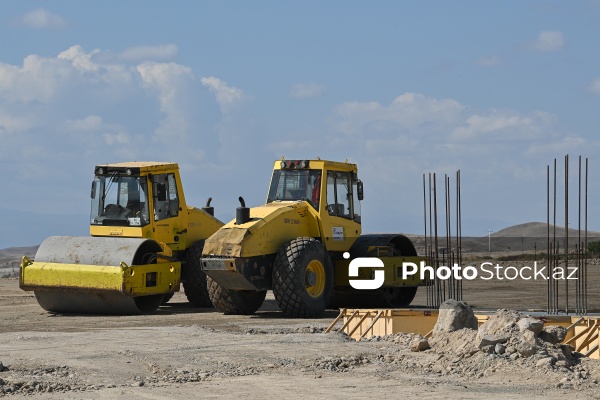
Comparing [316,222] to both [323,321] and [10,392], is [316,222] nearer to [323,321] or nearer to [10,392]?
[323,321]

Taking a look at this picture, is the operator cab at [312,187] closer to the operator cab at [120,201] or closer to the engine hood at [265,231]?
the engine hood at [265,231]

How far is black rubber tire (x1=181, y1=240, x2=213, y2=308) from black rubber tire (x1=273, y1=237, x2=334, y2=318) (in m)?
3.31

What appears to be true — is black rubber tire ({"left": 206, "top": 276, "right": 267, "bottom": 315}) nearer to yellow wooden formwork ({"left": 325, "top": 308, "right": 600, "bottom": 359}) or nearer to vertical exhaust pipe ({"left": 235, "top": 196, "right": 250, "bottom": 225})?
vertical exhaust pipe ({"left": 235, "top": 196, "right": 250, "bottom": 225})

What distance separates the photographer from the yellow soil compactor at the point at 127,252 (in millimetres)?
21703

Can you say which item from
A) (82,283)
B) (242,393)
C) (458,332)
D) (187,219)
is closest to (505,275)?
(187,219)

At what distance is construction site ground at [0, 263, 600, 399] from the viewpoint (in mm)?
12211

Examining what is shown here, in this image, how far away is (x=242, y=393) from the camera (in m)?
12.0

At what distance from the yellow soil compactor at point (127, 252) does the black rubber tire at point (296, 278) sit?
107 inches

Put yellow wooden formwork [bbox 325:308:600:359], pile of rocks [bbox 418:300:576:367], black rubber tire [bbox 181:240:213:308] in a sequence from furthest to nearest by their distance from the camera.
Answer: black rubber tire [bbox 181:240:213:308], yellow wooden formwork [bbox 325:308:600:359], pile of rocks [bbox 418:300:576:367]

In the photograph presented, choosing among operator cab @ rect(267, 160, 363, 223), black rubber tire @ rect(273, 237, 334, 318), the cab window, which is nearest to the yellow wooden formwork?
black rubber tire @ rect(273, 237, 334, 318)

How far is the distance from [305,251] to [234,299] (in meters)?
2.00

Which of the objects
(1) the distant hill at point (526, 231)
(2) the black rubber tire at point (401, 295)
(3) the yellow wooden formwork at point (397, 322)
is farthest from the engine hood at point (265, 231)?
(1) the distant hill at point (526, 231)

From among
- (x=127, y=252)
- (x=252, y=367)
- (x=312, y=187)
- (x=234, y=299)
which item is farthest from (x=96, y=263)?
(x=252, y=367)

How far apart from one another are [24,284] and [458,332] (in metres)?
10.4
